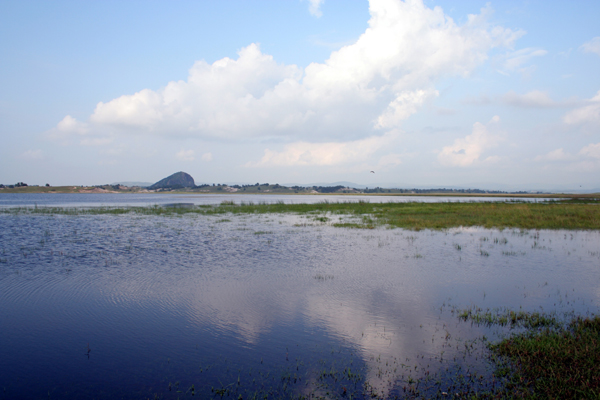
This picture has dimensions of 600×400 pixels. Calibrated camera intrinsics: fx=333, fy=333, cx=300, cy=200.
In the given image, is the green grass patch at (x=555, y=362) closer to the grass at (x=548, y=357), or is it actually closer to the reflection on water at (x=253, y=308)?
the grass at (x=548, y=357)

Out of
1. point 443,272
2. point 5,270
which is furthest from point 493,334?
point 5,270

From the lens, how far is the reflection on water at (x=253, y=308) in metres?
7.54

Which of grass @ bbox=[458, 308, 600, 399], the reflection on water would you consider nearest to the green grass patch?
grass @ bbox=[458, 308, 600, 399]

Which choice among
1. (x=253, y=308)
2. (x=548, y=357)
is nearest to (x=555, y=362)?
(x=548, y=357)

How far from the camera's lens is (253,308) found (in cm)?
1169

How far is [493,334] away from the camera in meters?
9.52

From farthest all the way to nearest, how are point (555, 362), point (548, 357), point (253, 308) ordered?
point (253, 308), point (548, 357), point (555, 362)

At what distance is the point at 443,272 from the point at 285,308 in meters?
9.20

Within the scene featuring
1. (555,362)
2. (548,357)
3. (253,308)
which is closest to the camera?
(555,362)

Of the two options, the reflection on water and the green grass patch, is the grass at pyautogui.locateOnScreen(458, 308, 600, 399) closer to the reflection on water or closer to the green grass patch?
the green grass patch

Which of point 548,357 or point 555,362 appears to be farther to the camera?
point 548,357

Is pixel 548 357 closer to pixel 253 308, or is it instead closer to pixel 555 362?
pixel 555 362

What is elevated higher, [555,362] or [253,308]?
[555,362]

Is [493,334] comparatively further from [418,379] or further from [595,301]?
[595,301]
